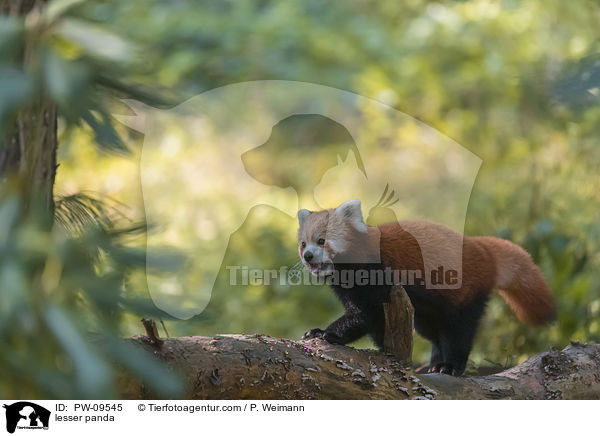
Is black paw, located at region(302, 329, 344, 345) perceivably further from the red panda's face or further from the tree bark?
the red panda's face

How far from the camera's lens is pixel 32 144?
1.16 m

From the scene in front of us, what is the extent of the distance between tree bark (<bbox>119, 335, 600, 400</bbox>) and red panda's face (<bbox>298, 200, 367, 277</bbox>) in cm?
20

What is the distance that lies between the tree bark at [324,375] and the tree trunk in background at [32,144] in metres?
0.34

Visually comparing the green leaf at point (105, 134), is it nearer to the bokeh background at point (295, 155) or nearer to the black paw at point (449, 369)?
the bokeh background at point (295, 155)

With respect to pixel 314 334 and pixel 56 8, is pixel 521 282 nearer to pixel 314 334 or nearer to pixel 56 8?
pixel 314 334

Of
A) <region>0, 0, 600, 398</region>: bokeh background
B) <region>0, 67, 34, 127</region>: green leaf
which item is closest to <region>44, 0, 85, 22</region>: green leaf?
<region>0, 0, 600, 398</region>: bokeh background

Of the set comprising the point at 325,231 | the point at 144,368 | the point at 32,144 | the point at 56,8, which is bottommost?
the point at 144,368

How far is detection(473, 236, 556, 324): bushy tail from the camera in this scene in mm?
1503

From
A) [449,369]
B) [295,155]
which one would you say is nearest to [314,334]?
[449,369]

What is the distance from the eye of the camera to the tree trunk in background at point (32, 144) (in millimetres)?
1083

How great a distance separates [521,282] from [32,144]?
1.15 meters
